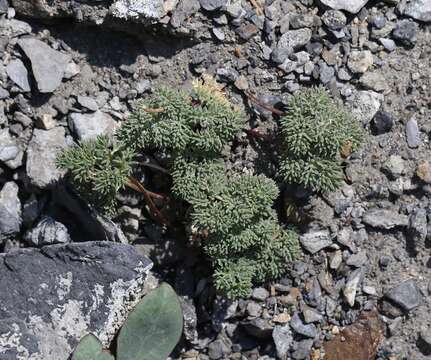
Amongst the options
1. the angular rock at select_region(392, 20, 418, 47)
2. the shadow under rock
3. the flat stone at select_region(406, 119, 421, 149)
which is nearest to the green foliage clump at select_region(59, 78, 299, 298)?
the shadow under rock

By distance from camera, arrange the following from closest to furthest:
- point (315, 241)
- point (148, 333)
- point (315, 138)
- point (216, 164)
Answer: point (315, 138) < point (148, 333) < point (216, 164) < point (315, 241)

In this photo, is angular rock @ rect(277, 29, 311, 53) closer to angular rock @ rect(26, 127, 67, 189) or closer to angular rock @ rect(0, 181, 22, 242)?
angular rock @ rect(26, 127, 67, 189)

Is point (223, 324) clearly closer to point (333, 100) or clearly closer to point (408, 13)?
point (333, 100)

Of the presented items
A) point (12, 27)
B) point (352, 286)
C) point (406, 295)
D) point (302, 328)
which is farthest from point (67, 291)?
point (406, 295)

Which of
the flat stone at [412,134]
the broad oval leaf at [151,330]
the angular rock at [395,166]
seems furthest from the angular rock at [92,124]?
the flat stone at [412,134]

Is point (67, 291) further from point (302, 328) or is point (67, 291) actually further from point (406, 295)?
point (406, 295)

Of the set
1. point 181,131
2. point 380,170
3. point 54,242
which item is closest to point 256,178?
point 181,131

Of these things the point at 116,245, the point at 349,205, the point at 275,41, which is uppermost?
the point at 275,41

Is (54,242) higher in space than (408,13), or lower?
lower
